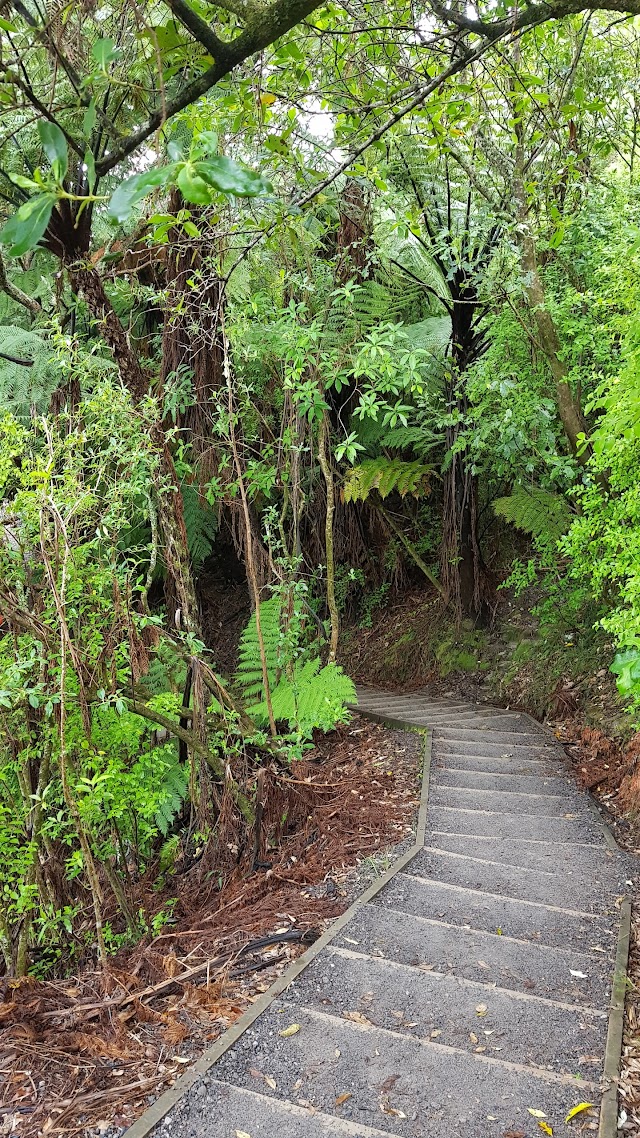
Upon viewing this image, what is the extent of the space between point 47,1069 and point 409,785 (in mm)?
2644

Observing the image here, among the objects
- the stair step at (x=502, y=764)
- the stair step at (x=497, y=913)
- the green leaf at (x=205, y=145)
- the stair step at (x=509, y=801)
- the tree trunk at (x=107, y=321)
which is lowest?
the stair step at (x=497, y=913)

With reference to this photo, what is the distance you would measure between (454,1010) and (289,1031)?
0.59 meters

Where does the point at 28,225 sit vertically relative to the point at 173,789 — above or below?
above

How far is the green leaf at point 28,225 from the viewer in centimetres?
109

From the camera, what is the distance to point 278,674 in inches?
203

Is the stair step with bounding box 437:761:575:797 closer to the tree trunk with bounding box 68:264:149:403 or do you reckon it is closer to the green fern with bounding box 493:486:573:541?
the green fern with bounding box 493:486:573:541

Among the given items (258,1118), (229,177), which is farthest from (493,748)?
(229,177)

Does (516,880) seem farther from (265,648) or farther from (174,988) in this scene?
(265,648)

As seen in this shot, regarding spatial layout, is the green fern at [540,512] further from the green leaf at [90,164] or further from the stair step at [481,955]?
the green leaf at [90,164]

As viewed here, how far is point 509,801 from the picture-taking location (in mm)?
4578

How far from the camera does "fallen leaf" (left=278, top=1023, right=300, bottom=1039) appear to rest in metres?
2.52

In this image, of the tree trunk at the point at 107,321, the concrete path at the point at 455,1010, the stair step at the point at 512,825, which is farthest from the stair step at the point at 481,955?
A: the tree trunk at the point at 107,321

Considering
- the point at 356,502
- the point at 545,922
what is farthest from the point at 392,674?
the point at 545,922

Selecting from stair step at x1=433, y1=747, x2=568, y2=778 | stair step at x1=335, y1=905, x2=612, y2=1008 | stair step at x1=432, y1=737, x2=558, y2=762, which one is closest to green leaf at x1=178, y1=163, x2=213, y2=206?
stair step at x1=335, y1=905, x2=612, y2=1008
